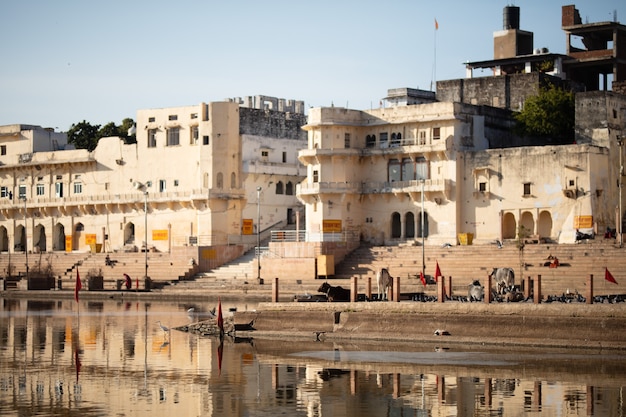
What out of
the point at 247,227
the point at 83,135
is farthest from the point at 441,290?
the point at 83,135

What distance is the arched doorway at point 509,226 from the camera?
186 feet

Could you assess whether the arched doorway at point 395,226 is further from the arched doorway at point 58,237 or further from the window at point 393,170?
the arched doorway at point 58,237

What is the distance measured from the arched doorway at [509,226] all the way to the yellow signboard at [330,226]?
7651 mm

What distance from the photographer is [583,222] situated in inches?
2119

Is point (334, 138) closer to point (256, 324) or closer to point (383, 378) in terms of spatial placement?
point (256, 324)

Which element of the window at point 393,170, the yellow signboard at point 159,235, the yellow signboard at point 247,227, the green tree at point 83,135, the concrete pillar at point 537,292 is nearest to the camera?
the concrete pillar at point 537,292

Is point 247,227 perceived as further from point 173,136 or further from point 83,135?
point 83,135

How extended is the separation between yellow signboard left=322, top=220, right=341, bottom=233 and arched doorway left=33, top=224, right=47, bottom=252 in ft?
76.2

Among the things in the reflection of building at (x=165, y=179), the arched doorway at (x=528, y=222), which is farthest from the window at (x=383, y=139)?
the reflection of building at (x=165, y=179)

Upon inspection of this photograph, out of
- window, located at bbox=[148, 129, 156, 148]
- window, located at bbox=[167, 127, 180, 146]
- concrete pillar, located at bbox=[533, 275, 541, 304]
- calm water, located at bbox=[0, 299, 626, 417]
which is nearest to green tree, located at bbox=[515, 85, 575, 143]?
window, located at bbox=[167, 127, 180, 146]

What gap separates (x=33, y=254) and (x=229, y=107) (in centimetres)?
1549

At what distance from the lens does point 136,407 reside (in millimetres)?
25469

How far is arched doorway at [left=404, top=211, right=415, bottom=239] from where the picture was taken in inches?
2359

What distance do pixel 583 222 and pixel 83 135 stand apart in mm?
41407
